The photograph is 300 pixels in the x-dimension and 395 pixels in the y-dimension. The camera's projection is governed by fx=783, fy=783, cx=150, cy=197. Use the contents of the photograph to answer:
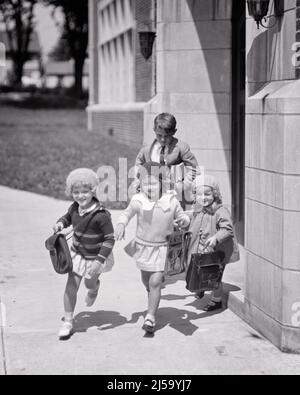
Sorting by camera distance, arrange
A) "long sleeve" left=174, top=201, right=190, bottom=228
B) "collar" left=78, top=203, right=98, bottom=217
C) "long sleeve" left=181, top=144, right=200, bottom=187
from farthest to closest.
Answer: "long sleeve" left=181, top=144, right=200, bottom=187
"long sleeve" left=174, top=201, right=190, bottom=228
"collar" left=78, top=203, right=98, bottom=217

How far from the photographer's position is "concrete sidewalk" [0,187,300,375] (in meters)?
5.37

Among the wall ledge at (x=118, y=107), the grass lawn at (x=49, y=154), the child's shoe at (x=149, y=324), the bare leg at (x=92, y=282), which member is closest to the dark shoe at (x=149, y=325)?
the child's shoe at (x=149, y=324)

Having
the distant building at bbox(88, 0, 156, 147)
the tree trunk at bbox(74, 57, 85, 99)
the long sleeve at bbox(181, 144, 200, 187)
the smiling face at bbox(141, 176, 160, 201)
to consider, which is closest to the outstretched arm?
the smiling face at bbox(141, 176, 160, 201)

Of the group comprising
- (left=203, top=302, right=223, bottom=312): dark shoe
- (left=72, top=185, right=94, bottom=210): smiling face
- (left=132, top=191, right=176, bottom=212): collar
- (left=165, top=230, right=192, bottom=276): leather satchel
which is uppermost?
(left=72, top=185, right=94, bottom=210): smiling face

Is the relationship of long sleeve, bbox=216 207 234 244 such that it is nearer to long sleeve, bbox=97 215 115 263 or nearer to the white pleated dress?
the white pleated dress

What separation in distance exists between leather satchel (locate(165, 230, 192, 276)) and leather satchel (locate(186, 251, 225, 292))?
0.35ft

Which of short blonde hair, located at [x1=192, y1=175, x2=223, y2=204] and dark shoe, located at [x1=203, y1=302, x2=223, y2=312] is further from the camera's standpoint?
dark shoe, located at [x1=203, y1=302, x2=223, y2=312]

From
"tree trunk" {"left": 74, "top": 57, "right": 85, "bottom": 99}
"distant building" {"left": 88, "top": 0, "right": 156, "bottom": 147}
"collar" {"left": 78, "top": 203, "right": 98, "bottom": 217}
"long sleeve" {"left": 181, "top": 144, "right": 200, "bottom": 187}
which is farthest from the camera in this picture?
"tree trunk" {"left": 74, "top": 57, "right": 85, "bottom": 99}

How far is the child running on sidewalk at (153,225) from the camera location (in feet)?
20.1

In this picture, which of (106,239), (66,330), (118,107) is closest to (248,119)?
(106,239)

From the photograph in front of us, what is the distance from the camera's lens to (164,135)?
695 centimetres

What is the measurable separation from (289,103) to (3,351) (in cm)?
272

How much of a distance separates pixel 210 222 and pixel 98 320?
1.26 meters
